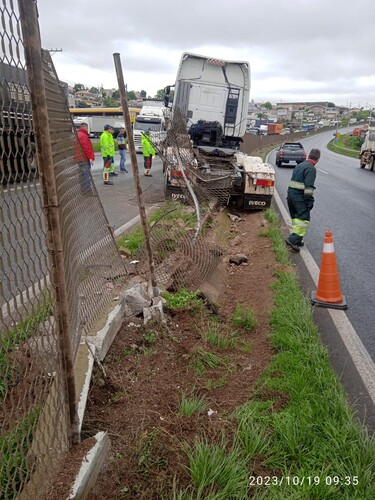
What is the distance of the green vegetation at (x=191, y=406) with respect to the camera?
9.01ft

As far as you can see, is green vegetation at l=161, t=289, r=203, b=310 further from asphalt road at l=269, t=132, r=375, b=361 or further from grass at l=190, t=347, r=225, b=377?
asphalt road at l=269, t=132, r=375, b=361

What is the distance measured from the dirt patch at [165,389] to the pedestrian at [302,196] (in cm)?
280

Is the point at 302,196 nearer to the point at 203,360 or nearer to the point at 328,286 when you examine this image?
the point at 328,286

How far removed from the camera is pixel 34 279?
7.23ft

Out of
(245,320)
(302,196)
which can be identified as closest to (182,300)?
(245,320)

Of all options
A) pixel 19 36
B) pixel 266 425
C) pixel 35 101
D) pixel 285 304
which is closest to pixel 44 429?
pixel 266 425

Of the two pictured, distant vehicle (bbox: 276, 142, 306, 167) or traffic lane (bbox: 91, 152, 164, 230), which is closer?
traffic lane (bbox: 91, 152, 164, 230)

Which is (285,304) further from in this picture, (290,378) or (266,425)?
(266,425)

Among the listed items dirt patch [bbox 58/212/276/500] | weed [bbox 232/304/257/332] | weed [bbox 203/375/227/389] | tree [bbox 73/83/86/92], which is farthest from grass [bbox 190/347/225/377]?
tree [bbox 73/83/86/92]

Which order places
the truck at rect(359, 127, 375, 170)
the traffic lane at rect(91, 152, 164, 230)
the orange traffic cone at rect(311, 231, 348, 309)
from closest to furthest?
1. the orange traffic cone at rect(311, 231, 348, 309)
2. the traffic lane at rect(91, 152, 164, 230)
3. the truck at rect(359, 127, 375, 170)

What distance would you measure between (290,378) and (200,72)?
11.5 m

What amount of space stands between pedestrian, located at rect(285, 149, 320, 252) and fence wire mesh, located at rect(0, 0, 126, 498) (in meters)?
4.45

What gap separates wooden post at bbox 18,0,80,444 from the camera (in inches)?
67.7

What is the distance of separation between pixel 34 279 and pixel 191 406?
134 cm
